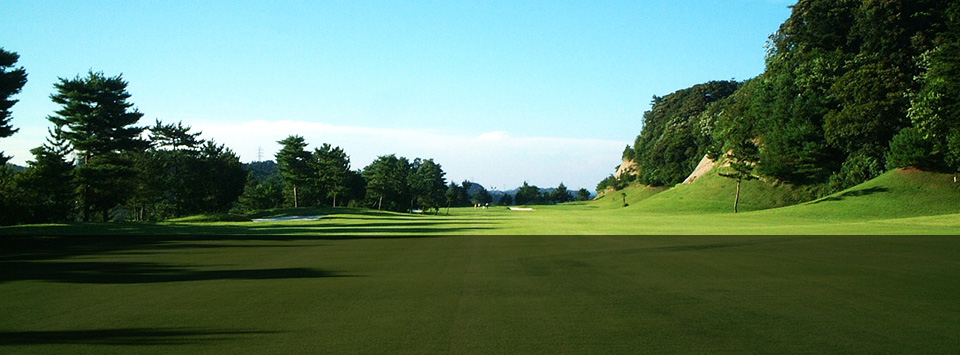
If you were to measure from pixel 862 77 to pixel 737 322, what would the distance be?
59087 millimetres

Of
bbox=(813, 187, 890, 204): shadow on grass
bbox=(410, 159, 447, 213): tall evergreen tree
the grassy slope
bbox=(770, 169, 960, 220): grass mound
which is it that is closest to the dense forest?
bbox=(770, 169, 960, 220): grass mound

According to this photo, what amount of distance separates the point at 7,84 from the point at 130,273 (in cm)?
3326

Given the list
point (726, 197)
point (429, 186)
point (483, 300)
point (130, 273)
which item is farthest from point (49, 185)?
point (429, 186)

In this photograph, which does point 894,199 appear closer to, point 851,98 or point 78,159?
point 851,98

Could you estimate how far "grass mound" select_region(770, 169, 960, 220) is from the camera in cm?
4444

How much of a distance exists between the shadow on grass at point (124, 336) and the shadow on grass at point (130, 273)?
4691mm

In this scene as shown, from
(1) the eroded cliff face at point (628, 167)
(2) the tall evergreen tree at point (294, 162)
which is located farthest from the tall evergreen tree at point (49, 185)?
(1) the eroded cliff face at point (628, 167)

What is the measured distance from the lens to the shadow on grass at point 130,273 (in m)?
12.0

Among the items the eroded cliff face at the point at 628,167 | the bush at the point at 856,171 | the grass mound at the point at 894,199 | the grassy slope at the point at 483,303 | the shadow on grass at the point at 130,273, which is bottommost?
the grassy slope at the point at 483,303

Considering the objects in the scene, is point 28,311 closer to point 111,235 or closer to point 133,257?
point 133,257

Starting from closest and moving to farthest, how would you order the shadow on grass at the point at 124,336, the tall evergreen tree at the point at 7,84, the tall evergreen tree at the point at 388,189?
the shadow on grass at the point at 124,336
the tall evergreen tree at the point at 7,84
the tall evergreen tree at the point at 388,189

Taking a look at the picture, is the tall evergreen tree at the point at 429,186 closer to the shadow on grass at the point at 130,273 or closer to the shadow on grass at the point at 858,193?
the shadow on grass at the point at 858,193

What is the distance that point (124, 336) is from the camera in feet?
22.9

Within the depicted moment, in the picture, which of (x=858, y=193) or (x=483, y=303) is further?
(x=858, y=193)
